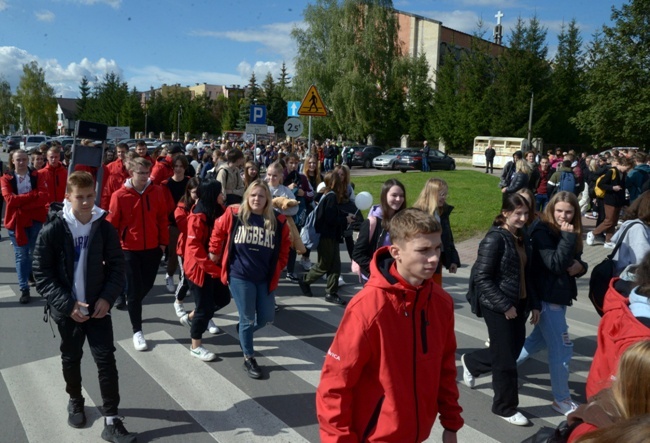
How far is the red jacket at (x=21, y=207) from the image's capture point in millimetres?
7500

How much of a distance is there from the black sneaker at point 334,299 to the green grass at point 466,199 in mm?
5586

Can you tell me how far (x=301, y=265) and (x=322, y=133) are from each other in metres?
39.5

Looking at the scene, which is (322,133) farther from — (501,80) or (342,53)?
(501,80)

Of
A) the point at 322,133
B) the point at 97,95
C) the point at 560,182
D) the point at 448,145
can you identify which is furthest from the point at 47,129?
the point at 560,182

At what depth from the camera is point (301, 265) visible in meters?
9.67

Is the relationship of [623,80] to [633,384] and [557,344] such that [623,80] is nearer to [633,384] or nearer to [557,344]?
[557,344]

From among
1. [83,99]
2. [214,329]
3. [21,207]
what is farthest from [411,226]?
[83,99]

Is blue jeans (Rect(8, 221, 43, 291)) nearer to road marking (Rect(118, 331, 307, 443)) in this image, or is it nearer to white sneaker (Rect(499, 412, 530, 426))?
road marking (Rect(118, 331, 307, 443))

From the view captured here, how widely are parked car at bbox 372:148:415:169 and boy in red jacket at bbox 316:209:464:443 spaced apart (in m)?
31.7

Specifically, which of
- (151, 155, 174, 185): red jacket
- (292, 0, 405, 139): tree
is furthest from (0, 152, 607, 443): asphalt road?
(292, 0, 405, 139): tree

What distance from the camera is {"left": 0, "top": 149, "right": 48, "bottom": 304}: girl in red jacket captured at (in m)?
7.46

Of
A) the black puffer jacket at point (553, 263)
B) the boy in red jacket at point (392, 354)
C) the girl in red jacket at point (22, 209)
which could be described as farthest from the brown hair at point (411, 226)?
the girl in red jacket at point (22, 209)

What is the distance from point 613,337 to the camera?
2.79 m

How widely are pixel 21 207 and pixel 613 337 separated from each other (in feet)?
24.2
